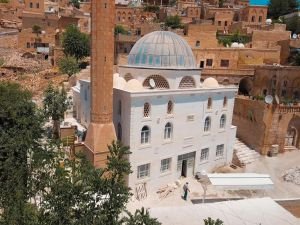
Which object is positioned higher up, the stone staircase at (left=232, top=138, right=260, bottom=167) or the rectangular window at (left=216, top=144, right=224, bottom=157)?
the rectangular window at (left=216, top=144, right=224, bottom=157)

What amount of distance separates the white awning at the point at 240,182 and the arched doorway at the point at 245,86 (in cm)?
1386

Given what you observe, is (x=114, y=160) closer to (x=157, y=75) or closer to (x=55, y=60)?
(x=157, y=75)

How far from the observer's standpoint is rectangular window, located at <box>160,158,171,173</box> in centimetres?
1510

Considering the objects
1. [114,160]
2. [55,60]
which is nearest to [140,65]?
[114,160]

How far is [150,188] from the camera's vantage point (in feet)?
48.4

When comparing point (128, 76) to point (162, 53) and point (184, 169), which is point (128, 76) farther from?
point (184, 169)

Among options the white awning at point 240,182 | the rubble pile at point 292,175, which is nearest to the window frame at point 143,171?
the white awning at point 240,182

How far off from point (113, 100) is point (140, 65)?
2.70 m

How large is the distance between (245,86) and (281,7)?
34.3 meters

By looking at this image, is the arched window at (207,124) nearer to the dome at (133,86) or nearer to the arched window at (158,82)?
the arched window at (158,82)

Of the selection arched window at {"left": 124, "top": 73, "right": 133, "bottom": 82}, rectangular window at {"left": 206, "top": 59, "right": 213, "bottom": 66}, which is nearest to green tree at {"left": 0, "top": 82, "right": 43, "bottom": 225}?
arched window at {"left": 124, "top": 73, "right": 133, "bottom": 82}

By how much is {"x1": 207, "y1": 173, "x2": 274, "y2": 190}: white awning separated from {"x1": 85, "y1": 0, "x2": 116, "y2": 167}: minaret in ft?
17.2

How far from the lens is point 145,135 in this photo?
1428 cm

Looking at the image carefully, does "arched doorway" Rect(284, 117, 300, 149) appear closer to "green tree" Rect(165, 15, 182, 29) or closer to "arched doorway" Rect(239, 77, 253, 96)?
"arched doorway" Rect(239, 77, 253, 96)
